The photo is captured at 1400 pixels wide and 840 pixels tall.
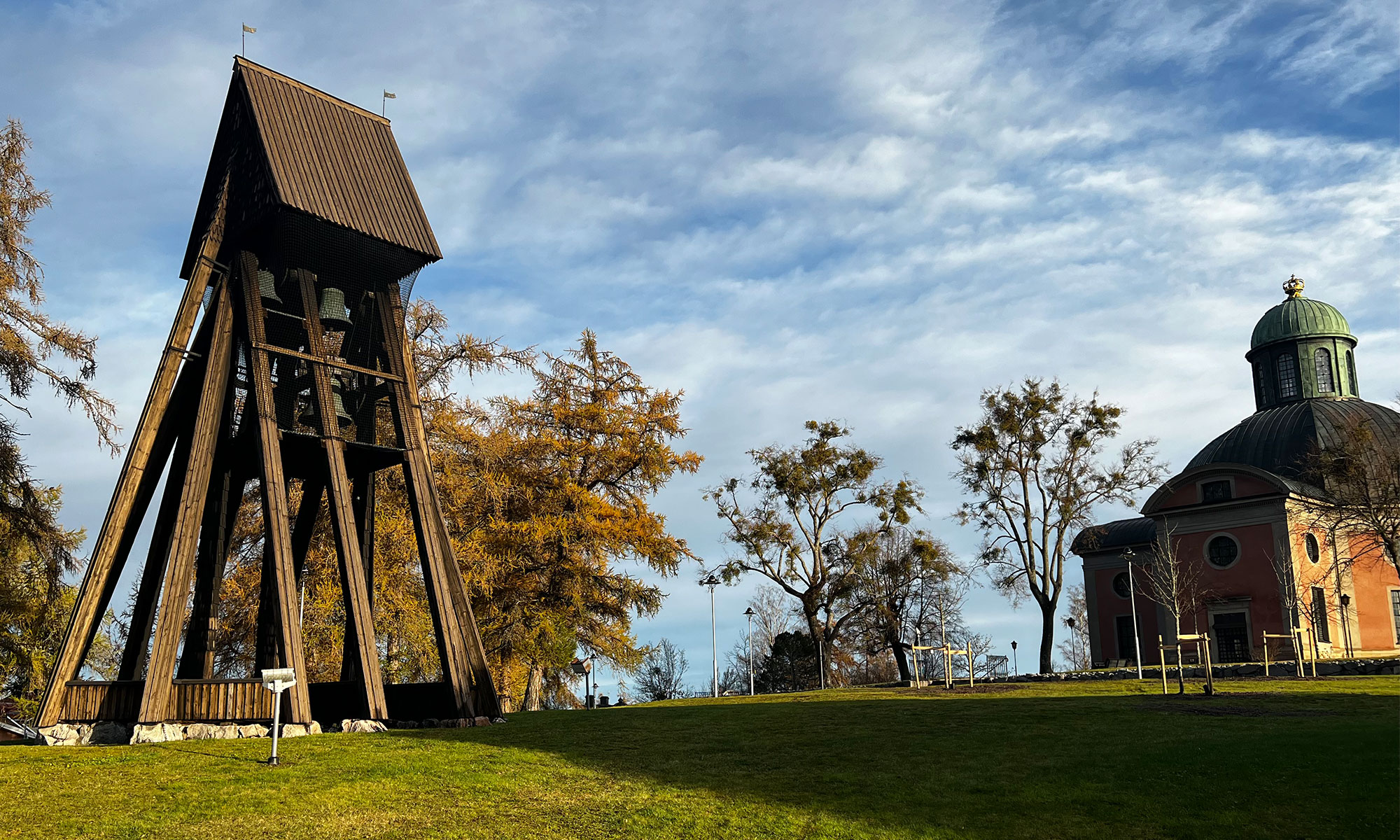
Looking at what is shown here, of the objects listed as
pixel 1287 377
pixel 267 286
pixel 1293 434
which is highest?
pixel 1287 377

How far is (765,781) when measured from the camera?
11562 mm

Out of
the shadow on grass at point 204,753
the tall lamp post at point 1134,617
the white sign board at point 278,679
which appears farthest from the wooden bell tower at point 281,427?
the tall lamp post at point 1134,617

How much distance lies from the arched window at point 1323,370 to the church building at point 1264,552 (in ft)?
1.51

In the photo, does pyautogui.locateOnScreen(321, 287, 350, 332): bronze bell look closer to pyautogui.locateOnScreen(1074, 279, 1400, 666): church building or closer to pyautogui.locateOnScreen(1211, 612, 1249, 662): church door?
pyautogui.locateOnScreen(1074, 279, 1400, 666): church building

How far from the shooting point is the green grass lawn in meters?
9.34

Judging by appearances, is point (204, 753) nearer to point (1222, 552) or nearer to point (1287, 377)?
point (1222, 552)

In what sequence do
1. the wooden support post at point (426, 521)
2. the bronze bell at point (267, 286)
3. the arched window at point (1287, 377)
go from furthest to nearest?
the arched window at point (1287, 377), the bronze bell at point (267, 286), the wooden support post at point (426, 521)

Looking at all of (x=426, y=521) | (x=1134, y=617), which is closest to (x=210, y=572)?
(x=426, y=521)

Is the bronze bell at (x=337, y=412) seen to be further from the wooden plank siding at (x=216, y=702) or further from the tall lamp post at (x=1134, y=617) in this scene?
the tall lamp post at (x=1134, y=617)

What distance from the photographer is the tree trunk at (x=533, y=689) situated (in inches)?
1176

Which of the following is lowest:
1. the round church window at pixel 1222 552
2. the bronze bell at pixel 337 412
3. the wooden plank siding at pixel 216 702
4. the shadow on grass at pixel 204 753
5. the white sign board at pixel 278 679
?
the shadow on grass at pixel 204 753

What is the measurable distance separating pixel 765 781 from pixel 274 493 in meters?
9.42

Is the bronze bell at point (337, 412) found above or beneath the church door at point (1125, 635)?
above

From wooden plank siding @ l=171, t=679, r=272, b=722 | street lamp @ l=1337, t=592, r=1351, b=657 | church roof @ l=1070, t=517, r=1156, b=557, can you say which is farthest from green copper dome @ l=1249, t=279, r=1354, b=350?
wooden plank siding @ l=171, t=679, r=272, b=722
